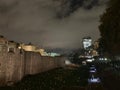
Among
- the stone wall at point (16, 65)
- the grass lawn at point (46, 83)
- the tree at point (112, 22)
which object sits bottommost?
the grass lawn at point (46, 83)

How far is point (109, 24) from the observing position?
3462 cm

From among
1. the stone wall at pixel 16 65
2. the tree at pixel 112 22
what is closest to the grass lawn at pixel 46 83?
the stone wall at pixel 16 65

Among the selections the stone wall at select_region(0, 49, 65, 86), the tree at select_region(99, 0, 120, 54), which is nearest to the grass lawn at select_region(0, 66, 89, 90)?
the stone wall at select_region(0, 49, 65, 86)

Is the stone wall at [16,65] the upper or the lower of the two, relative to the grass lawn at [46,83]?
upper

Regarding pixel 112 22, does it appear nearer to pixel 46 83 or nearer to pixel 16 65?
pixel 46 83

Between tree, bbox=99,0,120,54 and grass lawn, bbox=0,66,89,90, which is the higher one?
tree, bbox=99,0,120,54

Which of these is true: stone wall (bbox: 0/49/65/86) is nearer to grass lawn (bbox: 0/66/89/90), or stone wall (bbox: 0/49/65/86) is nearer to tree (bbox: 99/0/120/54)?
grass lawn (bbox: 0/66/89/90)

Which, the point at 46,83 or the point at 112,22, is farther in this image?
the point at 112,22

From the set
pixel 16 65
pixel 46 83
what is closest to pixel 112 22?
pixel 46 83

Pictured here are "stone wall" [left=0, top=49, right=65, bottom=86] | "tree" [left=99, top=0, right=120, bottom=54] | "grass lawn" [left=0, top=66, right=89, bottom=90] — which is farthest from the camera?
"tree" [left=99, top=0, right=120, bottom=54]

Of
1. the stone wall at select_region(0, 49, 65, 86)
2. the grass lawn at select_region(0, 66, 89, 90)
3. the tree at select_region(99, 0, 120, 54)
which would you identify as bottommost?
the grass lawn at select_region(0, 66, 89, 90)

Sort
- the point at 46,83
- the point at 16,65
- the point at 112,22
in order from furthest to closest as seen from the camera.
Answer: the point at 112,22 → the point at 46,83 → the point at 16,65

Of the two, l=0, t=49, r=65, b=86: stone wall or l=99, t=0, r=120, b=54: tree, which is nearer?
l=0, t=49, r=65, b=86: stone wall

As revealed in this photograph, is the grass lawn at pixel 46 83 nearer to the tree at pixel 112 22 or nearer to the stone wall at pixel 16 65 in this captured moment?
the stone wall at pixel 16 65
